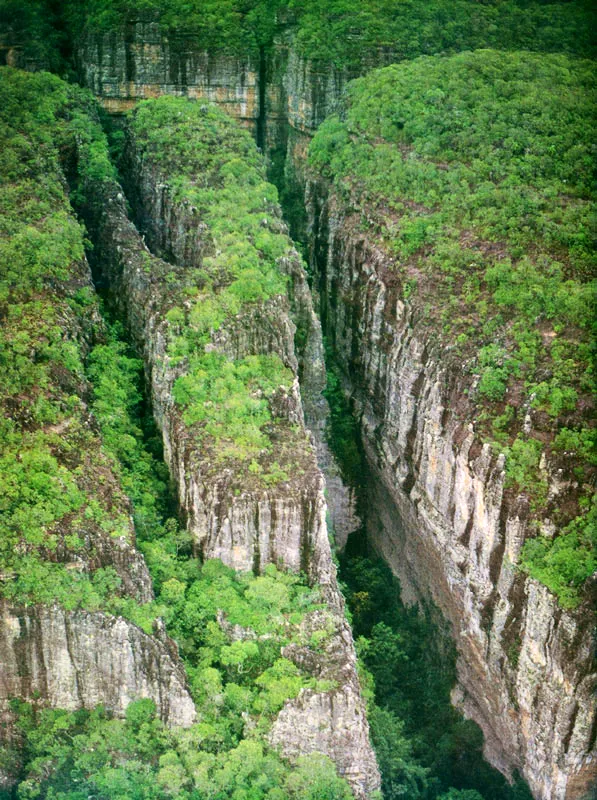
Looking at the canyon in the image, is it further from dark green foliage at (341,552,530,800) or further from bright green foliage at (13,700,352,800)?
bright green foliage at (13,700,352,800)

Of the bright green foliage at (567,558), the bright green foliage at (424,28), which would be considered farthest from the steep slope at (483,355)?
the bright green foliage at (424,28)

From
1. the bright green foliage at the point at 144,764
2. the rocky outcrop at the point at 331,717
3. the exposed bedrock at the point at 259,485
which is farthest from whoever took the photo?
the exposed bedrock at the point at 259,485

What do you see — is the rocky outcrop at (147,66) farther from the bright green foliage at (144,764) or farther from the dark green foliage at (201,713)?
the bright green foliage at (144,764)

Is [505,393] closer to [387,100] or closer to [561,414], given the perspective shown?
[561,414]

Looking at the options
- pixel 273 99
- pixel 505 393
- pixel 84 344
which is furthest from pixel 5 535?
pixel 273 99

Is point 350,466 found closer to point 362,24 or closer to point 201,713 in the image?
point 201,713

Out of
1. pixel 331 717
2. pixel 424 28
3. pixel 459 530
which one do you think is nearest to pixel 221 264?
pixel 459 530
